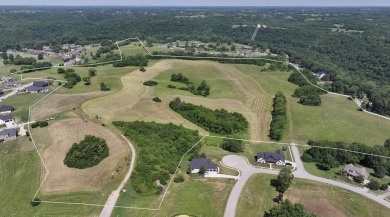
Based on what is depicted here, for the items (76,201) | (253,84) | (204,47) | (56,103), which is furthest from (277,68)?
(76,201)

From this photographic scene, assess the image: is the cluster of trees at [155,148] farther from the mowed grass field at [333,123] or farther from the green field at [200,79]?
the green field at [200,79]

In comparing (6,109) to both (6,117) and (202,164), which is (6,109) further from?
(202,164)

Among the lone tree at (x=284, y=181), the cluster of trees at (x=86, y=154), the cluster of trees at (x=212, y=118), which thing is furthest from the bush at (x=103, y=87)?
the lone tree at (x=284, y=181)

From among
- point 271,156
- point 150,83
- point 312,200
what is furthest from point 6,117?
point 312,200

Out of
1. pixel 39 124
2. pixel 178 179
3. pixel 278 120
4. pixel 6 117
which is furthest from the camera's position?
pixel 278 120

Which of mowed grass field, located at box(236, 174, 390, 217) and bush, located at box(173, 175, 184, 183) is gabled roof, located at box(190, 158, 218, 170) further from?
mowed grass field, located at box(236, 174, 390, 217)

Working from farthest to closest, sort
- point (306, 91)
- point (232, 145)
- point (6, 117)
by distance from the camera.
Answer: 1. point (306, 91)
2. point (6, 117)
3. point (232, 145)

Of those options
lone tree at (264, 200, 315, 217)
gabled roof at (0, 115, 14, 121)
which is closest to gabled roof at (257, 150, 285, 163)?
lone tree at (264, 200, 315, 217)
